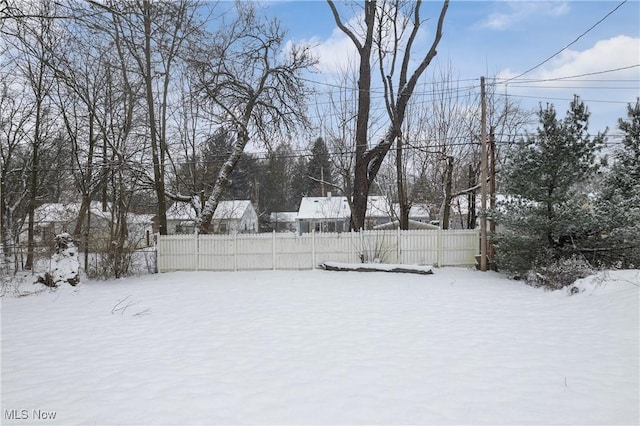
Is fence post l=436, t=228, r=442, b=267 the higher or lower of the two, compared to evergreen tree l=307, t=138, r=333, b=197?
lower

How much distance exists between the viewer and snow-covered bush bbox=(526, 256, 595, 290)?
866 cm

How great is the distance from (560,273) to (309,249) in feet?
23.2

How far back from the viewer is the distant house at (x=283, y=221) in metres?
38.6

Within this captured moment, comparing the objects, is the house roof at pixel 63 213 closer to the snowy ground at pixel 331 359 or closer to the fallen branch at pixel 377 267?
the snowy ground at pixel 331 359

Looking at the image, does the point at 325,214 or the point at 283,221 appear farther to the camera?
the point at 283,221

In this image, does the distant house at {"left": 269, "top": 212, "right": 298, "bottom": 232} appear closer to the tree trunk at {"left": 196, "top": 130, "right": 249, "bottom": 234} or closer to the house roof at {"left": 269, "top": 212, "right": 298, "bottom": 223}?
the house roof at {"left": 269, "top": 212, "right": 298, "bottom": 223}

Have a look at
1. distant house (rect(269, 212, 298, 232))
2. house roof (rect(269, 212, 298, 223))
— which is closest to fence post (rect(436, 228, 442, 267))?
distant house (rect(269, 212, 298, 232))

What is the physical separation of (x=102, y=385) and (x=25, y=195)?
1877 centimetres

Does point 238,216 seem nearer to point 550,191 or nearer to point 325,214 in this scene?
point 325,214

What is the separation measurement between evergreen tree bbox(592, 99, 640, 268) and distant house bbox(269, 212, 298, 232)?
98.2 feet

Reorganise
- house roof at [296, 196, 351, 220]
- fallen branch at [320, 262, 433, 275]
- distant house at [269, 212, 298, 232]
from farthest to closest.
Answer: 1. distant house at [269, 212, 298, 232]
2. house roof at [296, 196, 351, 220]
3. fallen branch at [320, 262, 433, 275]

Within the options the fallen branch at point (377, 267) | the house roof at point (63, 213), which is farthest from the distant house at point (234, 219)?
the fallen branch at point (377, 267)

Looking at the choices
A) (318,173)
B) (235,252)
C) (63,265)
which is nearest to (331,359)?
(63,265)

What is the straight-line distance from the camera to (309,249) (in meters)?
13.0
